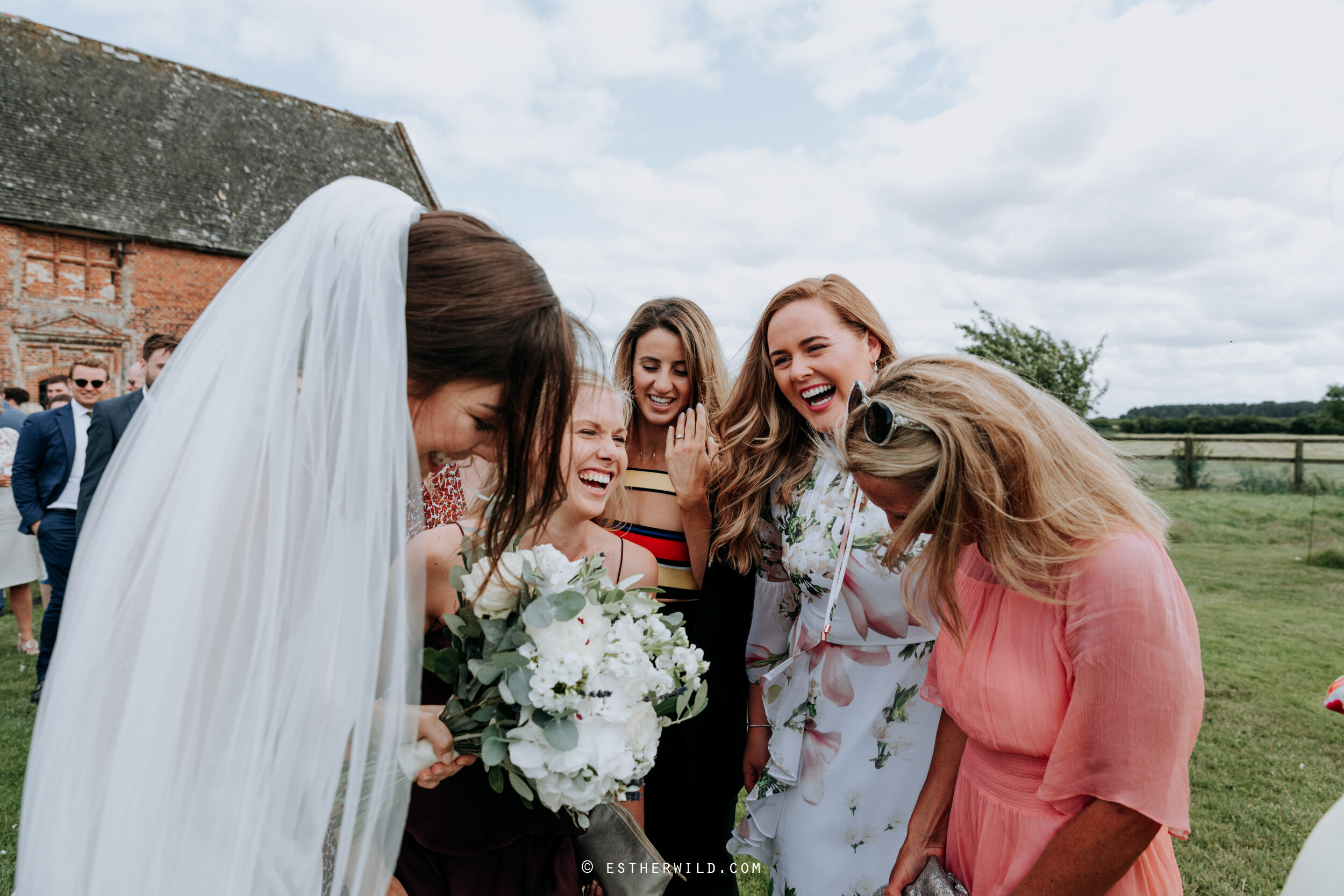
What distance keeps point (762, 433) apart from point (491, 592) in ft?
5.24

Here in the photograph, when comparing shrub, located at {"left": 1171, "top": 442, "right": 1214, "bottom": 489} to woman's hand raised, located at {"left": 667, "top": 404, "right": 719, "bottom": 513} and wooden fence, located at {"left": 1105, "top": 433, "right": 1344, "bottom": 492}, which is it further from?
woman's hand raised, located at {"left": 667, "top": 404, "right": 719, "bottom": 513}

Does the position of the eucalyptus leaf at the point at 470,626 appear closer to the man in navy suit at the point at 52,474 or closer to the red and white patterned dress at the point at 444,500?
the red and white patterned dress at the point at 444,500

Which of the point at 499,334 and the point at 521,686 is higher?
the point at 499,334

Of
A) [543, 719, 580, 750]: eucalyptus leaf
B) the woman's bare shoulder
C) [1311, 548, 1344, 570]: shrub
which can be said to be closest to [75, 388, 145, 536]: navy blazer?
the woman's bare shoulder

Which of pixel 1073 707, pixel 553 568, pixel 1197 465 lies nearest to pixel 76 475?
pixel 553 568

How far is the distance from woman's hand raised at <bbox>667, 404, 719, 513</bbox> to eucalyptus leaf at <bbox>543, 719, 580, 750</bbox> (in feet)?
5.29

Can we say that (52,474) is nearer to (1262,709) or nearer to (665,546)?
(665,546)

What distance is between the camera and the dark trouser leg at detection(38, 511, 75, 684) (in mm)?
5656

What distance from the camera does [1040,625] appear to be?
5.35ft

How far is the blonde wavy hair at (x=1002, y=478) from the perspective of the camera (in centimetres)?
155

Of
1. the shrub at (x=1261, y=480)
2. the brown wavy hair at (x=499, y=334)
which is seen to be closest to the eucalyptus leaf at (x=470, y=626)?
the brown wavy hair at (x=499, y=334)

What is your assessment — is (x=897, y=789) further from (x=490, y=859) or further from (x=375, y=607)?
(x=375, y=607)

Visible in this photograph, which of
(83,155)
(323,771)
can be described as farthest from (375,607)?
(83,155)

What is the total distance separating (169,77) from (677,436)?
2692cm
